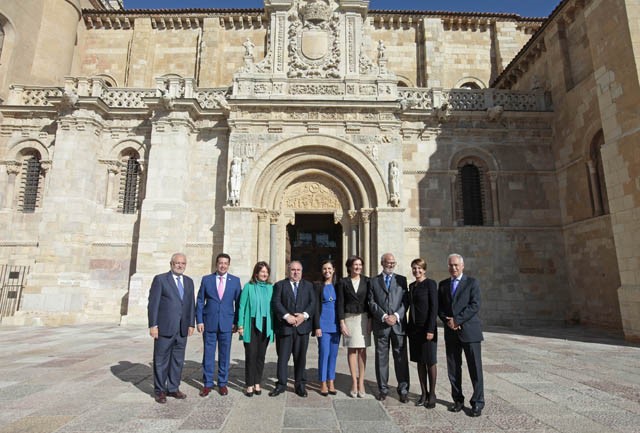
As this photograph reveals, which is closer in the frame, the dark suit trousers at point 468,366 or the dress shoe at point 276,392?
the dark suit trousers at point 468,366

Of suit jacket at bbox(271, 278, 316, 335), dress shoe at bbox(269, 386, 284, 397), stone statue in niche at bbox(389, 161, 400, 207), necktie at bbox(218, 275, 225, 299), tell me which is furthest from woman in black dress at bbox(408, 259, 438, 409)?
stone statue in niche at bbox(389, 161, 400, 207)

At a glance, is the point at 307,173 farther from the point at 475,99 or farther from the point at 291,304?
the point at 291,304

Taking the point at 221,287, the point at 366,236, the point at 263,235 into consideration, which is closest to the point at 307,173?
the point at 263,235

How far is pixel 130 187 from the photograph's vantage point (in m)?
16.2

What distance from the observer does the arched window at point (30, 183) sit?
1595cm

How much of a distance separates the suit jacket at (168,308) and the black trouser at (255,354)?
3.07 feet

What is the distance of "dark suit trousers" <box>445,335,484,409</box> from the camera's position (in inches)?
183

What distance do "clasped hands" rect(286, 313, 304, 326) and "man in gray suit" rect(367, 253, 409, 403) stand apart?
99 cm

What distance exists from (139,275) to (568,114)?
1727 centimetres

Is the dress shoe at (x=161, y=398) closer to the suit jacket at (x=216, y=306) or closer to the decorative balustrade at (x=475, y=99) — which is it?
the suit jacket at (x=216, y=306)

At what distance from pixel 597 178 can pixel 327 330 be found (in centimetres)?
1302

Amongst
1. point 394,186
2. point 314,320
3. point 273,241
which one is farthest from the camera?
point 273,241

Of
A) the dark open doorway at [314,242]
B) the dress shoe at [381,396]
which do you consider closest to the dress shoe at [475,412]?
the dress shoe at [381,396]

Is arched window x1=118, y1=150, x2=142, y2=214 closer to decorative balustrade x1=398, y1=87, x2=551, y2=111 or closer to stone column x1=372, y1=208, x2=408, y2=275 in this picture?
stone column x1=372, y1=208, x2=408, y2=275
